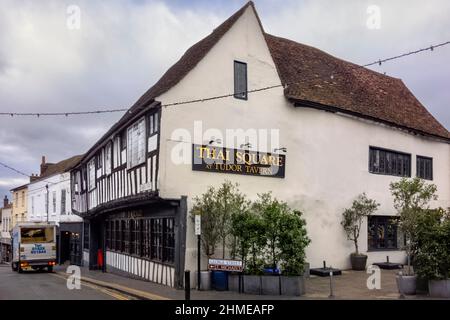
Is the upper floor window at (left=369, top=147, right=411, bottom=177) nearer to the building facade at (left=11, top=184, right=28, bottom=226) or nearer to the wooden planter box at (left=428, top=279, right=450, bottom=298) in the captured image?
the wooden planter box at (left=428, top=279, right=450, bottom=298)

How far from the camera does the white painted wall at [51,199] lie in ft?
116

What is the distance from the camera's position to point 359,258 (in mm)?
20781

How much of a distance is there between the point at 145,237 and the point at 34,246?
10.7m

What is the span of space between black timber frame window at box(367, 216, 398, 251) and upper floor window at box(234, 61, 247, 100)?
8.88 meters

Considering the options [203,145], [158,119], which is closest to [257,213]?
[203,145]

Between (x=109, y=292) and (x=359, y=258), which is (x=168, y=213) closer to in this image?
(x=109, y=292)

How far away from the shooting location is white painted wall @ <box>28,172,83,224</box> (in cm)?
3534

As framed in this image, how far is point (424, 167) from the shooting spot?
83.1ft

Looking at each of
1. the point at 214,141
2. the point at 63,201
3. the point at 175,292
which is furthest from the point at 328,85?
the point at 63,201

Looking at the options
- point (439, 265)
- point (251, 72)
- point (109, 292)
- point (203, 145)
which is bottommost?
→ point (109, 292)

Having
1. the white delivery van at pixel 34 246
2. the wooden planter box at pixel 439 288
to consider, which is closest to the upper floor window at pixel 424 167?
the wooden planter box at pixel 439 288

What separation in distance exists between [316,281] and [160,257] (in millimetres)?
5730

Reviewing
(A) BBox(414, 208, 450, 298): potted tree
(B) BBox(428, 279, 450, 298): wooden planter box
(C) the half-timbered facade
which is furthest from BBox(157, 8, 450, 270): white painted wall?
(B) BBox(428, 279, 450, 298): wooden planter box
